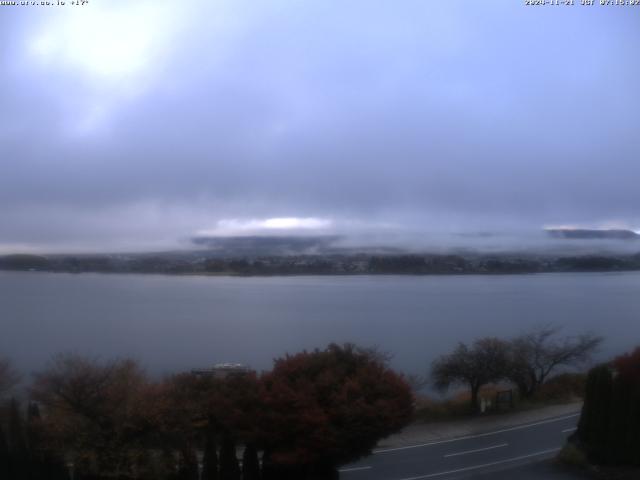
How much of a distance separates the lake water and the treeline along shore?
40 cm

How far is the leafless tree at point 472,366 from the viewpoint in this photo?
1780 cm

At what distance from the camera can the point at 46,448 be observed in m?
10.3

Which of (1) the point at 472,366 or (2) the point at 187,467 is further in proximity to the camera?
→ (1) the point at 472,366

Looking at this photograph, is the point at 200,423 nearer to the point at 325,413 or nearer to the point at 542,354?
the point at 325,413

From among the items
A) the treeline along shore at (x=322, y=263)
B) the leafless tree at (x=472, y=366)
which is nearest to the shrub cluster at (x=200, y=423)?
Answer: the treeline along shore at (x=322, y=263)

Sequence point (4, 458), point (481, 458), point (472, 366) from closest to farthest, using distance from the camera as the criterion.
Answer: point (4, 458)
point (481, 458)
point (472, 366)

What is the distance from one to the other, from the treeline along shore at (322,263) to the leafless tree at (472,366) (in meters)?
2.31

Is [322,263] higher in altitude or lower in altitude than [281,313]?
higher

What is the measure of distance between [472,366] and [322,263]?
494cm

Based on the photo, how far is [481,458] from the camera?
42.7ft

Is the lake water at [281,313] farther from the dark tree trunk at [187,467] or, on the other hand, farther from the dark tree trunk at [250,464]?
the dark tree trunk at [250,464]

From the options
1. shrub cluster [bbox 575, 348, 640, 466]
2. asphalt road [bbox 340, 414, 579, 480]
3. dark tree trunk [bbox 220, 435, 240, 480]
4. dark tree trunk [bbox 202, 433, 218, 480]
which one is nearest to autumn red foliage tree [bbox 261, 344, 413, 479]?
dark tree trunk [bbox 220, 435, 240, 480]

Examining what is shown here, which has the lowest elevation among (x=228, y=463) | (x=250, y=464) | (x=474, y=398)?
(x=474, y=398)

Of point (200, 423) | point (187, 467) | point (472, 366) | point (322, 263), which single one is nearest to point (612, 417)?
point (472, 366)
